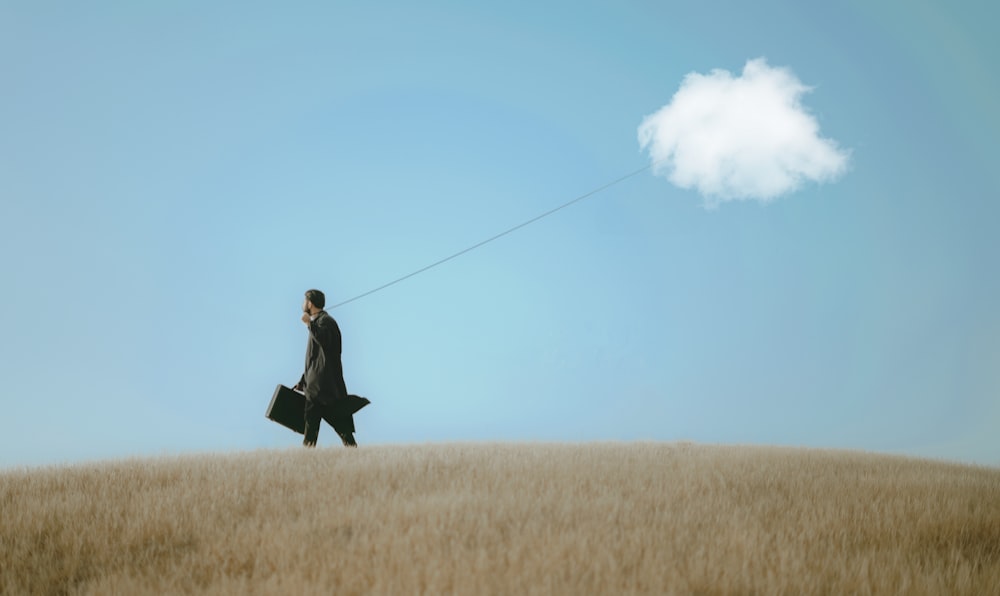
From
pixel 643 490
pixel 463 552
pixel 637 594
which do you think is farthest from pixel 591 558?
pixel 643 490

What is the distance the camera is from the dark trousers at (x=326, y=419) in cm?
1091

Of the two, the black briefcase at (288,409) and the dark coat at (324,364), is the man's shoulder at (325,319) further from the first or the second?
the black briefcase at (288,409)

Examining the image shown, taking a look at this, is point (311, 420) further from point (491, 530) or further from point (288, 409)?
point (491, 530)

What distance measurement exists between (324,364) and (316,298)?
110 centimetres

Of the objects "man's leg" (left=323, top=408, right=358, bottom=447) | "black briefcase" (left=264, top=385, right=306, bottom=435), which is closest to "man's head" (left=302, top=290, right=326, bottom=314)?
"black briefcase" (left=264, top=385, right=306, bottom=435)

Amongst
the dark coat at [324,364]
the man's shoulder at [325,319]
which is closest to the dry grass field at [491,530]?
the dark coat at [324,364]

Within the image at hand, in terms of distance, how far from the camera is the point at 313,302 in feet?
36.2

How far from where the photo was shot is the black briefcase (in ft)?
35.6

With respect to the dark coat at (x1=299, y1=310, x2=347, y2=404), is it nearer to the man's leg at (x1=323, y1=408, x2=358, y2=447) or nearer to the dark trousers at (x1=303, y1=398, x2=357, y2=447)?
the dark trousers at (x1=303, y1=398, x2=357, y2=447)

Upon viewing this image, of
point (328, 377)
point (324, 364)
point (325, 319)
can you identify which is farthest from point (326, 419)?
point (325, 319)

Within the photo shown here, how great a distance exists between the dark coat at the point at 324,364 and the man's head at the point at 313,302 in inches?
5.8

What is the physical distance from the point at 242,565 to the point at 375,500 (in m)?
1.58

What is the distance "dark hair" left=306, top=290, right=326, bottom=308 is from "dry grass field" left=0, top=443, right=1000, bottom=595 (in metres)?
3.08

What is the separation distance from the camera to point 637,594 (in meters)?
4.34
